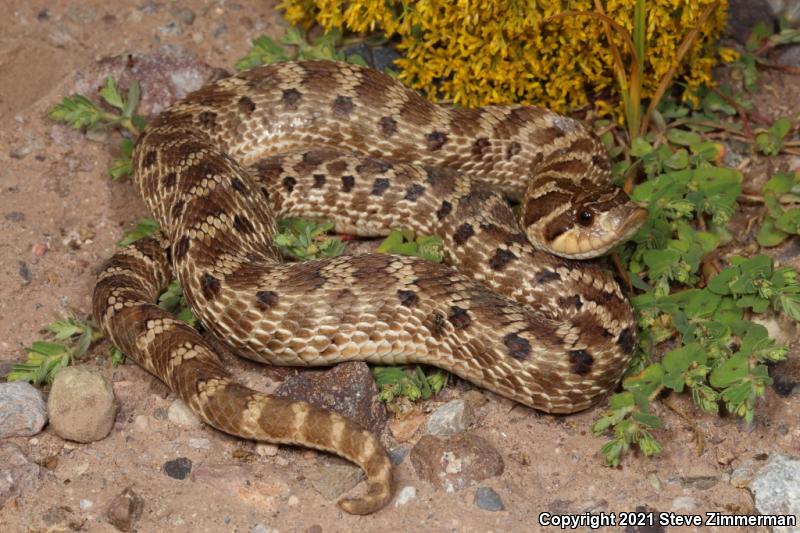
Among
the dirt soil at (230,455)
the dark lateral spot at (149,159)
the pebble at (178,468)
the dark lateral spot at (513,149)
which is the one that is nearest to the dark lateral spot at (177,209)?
the dark lateral spot at (149,159)

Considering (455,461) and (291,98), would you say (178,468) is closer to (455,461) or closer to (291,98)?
(455,461)

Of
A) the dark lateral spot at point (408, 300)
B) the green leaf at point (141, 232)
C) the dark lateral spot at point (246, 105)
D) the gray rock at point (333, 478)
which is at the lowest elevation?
the green leaf at point (141, 232)

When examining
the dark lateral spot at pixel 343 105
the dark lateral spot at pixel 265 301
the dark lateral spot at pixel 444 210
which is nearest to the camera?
the dark lateral spot at pixel 265 301

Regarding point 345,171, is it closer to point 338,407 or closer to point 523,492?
point 338,407

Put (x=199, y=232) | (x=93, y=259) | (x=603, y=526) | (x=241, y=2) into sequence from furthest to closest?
(x=241, y=2) → (x=93, y=259) → (x=199, y=232) → (x=603, y=526)

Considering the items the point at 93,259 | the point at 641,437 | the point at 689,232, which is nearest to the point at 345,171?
the point at 93,259

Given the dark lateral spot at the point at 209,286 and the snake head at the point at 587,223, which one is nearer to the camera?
the snake head at the point at 587,223

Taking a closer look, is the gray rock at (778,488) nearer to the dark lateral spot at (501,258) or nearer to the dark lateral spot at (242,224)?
the dark lateral spot at (501,258)
